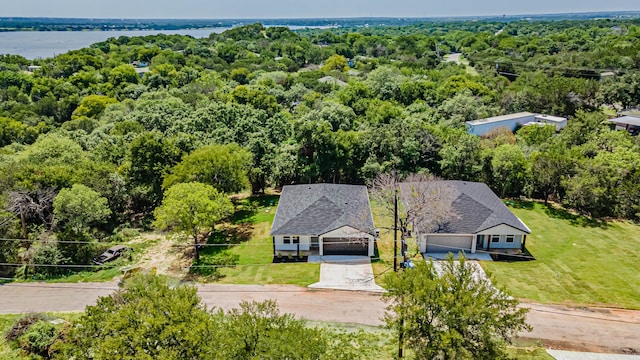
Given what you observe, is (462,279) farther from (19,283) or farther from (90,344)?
(19,283)

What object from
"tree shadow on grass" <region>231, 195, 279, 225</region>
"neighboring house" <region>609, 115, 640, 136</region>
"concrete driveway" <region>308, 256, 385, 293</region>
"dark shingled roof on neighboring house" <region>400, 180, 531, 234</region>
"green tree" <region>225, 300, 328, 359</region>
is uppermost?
"green tree" <region>225, 300, 328, 359</region>

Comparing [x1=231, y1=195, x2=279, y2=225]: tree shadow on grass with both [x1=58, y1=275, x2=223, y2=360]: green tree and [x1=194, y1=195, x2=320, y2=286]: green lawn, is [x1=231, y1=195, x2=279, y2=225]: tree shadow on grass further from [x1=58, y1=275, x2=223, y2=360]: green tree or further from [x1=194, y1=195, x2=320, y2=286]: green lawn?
[x1=58, y1=275, x2=223, y2=360]: green tree

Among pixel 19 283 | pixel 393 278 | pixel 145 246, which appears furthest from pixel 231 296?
pixel 19 283

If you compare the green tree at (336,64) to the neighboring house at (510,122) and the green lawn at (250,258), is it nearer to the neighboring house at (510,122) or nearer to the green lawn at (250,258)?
the neighboring house at (510,122)

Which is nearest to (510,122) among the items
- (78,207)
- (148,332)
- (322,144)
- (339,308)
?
(322,144)

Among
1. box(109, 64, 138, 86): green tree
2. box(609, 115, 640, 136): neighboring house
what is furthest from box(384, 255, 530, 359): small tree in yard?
box(109, 64, 138, 86): green tree
